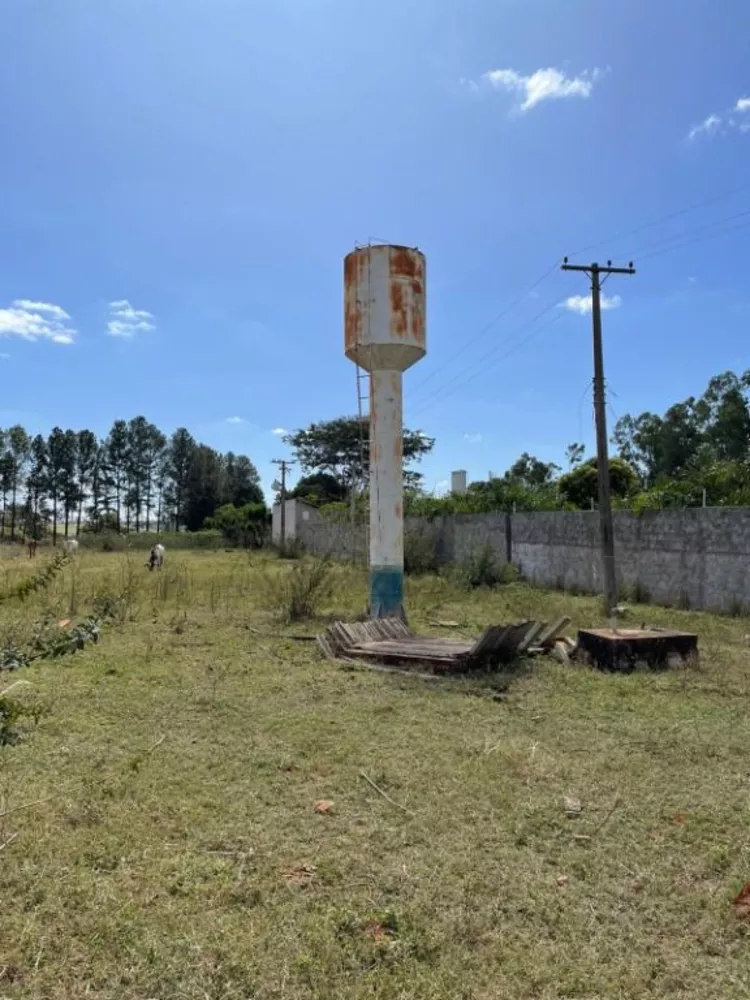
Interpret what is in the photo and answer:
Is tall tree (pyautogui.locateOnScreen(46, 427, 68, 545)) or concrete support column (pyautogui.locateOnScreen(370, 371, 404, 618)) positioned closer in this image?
concrete support column (pyautogui.locateOnScreen(370, 371, 404, 618))

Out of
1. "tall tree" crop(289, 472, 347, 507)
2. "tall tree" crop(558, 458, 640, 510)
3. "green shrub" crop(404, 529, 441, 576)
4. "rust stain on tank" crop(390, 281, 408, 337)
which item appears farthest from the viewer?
"tall tree" crop(289, 472, 347, 507)

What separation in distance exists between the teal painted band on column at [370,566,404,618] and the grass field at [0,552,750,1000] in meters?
4.13

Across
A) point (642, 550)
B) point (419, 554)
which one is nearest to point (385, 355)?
point (642, 550)

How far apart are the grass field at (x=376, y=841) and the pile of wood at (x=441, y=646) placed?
0.71 metres

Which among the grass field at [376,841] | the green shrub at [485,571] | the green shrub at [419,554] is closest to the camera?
the grass field at [376,841]

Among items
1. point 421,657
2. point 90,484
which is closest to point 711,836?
point 421,657

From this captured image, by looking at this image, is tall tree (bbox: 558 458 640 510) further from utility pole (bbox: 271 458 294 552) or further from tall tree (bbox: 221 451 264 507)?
tall tree (bbox: 221 451 264 507)

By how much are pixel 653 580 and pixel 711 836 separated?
11.4 m

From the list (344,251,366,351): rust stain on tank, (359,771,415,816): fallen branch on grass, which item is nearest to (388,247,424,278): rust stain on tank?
(344,251,366,351): rust stain on tank

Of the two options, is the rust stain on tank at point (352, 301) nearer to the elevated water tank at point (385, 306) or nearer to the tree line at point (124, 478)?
the elevated water tank at point (385, 306)

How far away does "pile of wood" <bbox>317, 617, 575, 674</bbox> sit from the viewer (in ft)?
25.5

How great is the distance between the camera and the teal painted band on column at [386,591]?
1134 centimetres

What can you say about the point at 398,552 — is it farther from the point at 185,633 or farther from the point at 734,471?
the point at 734,471

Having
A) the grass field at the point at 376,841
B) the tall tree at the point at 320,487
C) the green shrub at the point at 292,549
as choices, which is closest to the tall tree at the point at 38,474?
the tall tree at the point at 320,487
